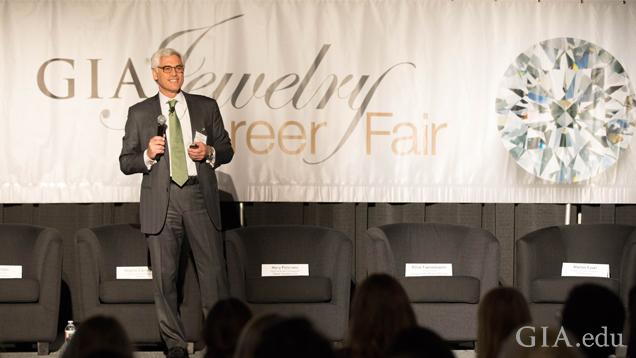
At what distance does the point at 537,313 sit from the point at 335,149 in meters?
1.79

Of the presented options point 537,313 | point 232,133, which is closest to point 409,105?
point 232,133

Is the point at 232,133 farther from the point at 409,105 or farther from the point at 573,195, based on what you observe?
the point at 573,195

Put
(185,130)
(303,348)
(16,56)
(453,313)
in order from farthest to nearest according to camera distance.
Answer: (16,56), (453,313), (185,130), (303,348)

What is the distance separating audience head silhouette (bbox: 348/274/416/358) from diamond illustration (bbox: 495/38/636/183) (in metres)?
4.06

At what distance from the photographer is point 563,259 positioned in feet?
23.4

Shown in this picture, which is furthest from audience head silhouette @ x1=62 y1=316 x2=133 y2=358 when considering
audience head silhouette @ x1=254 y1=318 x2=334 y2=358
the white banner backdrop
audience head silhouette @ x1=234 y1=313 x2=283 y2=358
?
the white banner backdrop

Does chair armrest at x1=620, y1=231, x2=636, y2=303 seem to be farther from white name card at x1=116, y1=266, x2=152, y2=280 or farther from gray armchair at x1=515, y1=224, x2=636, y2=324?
white name card at x1=116, y1=266, x2=152, y2=280

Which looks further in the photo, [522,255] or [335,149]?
[335,149]

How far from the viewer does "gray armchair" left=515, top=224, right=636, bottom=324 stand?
22.0 ft

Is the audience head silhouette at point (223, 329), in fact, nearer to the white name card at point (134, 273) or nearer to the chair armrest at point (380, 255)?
the chair armrest at point (380, 255)

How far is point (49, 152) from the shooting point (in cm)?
736

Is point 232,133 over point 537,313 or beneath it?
over

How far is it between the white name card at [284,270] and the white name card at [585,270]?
1688 millimetres

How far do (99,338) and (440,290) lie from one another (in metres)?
3.74
